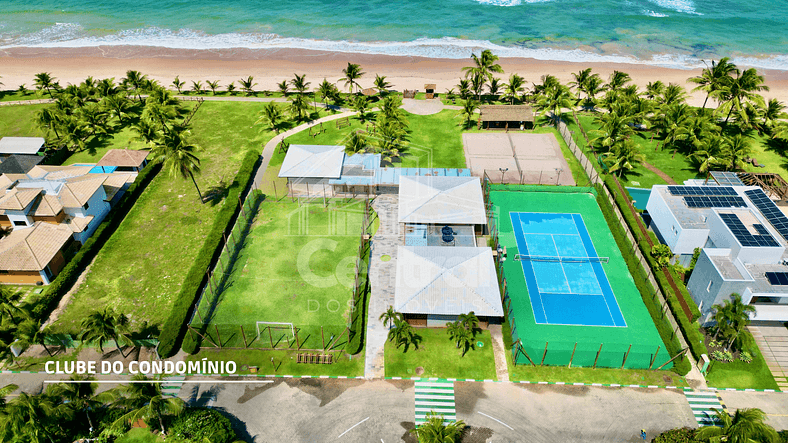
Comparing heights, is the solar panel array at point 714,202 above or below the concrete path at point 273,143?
above

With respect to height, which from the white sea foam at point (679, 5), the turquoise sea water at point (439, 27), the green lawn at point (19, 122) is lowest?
the green lawn at point (19, 122)

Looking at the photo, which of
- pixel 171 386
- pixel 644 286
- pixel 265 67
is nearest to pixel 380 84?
pixel 265 67

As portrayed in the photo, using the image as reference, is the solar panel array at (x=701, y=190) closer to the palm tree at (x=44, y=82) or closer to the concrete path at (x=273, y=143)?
the concrete path at (x=273, y=143)

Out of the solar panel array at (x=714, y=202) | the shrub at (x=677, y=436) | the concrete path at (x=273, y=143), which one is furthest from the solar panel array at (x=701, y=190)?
the concrete path at (x=273, y=143)

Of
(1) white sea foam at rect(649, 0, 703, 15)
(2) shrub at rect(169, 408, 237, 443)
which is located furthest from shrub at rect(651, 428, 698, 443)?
(1) white sea foam at rect(649, 0, 703, 15)

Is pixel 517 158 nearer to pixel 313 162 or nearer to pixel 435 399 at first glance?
pixel 313 162

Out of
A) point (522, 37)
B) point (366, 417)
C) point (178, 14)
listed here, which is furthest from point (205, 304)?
point (178, 14)
